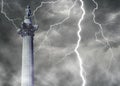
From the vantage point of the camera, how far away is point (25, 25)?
4819 centimetres

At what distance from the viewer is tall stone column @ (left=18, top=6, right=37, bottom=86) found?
45.7 meters

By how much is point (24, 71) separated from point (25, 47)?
10.3ft

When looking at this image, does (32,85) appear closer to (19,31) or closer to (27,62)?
(27,62)

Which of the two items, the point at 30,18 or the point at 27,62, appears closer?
the point at 27,62

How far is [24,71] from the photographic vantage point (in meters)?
45.9

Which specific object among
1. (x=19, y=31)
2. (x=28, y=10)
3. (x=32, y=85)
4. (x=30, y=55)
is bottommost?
(x=32, y=85)

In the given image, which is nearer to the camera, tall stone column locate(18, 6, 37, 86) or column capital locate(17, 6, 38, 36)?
tall stone column locate(18, 6, 37, 86)

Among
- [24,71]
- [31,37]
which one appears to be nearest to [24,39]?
[31,37]

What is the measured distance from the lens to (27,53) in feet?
155

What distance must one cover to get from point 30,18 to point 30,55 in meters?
5.31

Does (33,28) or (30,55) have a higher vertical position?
(33,28)

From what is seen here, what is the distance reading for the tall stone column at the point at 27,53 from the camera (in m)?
45.7

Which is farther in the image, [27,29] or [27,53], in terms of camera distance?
[27,29]

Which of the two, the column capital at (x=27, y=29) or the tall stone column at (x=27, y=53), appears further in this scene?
the column capital at (x=27, y=29)
